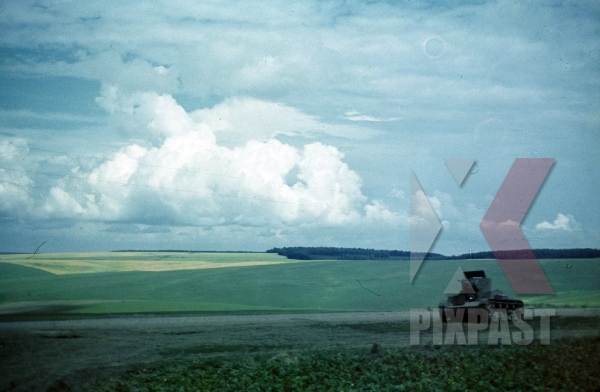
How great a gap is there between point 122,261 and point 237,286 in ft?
60.3

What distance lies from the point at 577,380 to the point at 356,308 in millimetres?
32137

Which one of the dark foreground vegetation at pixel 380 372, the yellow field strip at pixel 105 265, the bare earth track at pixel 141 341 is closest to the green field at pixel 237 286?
the yellow field strip at pixel 105 265

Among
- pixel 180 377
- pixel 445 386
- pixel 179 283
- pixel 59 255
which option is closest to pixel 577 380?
pixel 445 386

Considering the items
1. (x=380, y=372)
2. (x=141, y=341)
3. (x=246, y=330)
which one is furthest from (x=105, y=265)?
(x=380, y=372)

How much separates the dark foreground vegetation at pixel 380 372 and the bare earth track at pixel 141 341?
66.5 inches

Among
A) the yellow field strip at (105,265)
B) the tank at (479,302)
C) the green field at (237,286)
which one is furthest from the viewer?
the yellow field strip at (105,265)

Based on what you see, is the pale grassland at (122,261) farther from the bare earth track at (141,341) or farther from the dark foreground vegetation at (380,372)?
the dark foreground vegetation at (380,372)

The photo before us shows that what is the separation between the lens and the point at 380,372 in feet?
52.9

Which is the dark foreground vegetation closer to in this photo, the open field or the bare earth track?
the open field

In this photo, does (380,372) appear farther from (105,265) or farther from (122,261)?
(122,261)

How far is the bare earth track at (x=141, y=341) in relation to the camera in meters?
16.5

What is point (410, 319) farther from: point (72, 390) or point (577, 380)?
point (72, 390)

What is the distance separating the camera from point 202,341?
23219mm

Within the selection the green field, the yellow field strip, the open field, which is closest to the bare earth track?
the open field
